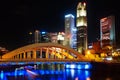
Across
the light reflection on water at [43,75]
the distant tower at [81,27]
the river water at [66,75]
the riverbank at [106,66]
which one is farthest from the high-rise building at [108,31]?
the light reflection on water at [43,75]

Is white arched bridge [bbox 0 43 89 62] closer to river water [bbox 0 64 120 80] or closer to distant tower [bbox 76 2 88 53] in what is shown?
river water [bbox 0 64 120 80]

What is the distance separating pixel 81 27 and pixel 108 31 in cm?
1752

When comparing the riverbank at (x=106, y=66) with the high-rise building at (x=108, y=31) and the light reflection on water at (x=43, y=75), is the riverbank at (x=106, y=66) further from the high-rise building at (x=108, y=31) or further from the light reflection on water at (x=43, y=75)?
the high-rise building at (x=108, y=31)

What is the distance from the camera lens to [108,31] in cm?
10738

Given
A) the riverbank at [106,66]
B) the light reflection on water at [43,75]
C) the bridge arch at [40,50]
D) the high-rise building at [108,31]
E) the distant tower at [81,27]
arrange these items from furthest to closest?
the distant tower at [81,27] < the high-rise building at [108,31] < the riverbank at [106,66] < the bridge arch at [40,50] < the light reflection on water at [43,75]

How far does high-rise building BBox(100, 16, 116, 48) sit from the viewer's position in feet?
324

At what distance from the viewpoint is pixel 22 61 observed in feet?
138

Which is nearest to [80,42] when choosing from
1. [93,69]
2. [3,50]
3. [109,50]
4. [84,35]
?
[84,35]

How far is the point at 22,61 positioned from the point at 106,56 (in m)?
45.0

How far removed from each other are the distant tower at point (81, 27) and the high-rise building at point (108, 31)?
799cm

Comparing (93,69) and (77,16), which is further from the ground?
(77,16)

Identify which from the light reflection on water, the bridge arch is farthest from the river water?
the bridge arch

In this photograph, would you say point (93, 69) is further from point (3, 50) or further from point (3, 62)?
point (3, 50)

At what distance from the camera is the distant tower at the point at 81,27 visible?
4632 inches
